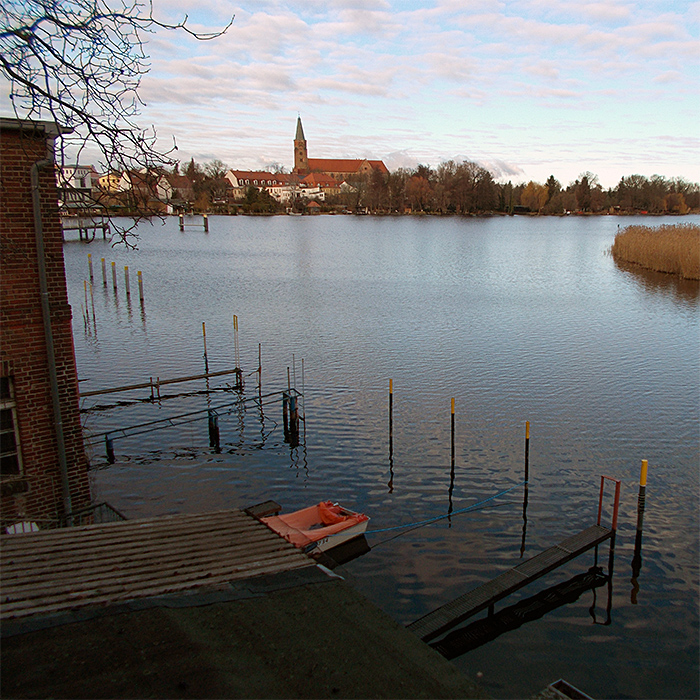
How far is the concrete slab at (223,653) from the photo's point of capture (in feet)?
Answer: 16.5

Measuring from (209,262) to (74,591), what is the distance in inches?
2595

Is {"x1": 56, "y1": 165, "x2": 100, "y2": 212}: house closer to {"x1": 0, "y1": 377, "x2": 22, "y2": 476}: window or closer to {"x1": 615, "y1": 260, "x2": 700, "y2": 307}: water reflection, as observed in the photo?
{"x1": 0, "y1": 377, "x2": 22, "y2": 476}: window

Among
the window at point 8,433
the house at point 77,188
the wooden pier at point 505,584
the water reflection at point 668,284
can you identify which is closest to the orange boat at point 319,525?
the wooden pier at point 505,584

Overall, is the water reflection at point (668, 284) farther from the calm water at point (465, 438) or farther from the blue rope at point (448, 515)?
the blue rope at point (448, 515)

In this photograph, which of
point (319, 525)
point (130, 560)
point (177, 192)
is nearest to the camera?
point (130, 560)

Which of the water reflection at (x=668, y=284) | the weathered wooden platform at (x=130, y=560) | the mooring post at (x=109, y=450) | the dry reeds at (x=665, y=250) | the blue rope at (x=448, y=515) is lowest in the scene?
the blue rope at (x=448, y=515)

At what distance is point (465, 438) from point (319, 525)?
7.25 m

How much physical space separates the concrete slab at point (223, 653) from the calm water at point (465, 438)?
5247 millimetres

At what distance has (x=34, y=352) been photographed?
1135 centimetres

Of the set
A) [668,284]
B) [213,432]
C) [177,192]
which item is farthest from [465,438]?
[668,284]

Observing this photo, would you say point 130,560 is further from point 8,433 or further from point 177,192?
point 177,192

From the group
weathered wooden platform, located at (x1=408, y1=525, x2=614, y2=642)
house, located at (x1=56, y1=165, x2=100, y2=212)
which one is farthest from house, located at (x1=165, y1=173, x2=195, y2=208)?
weathered wooden platform, located at (x1=408, y1=525, x2=614, y2=642)

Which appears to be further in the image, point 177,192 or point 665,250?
point 665,250

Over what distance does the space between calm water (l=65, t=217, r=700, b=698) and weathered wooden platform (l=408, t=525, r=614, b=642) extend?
0.61 meters
